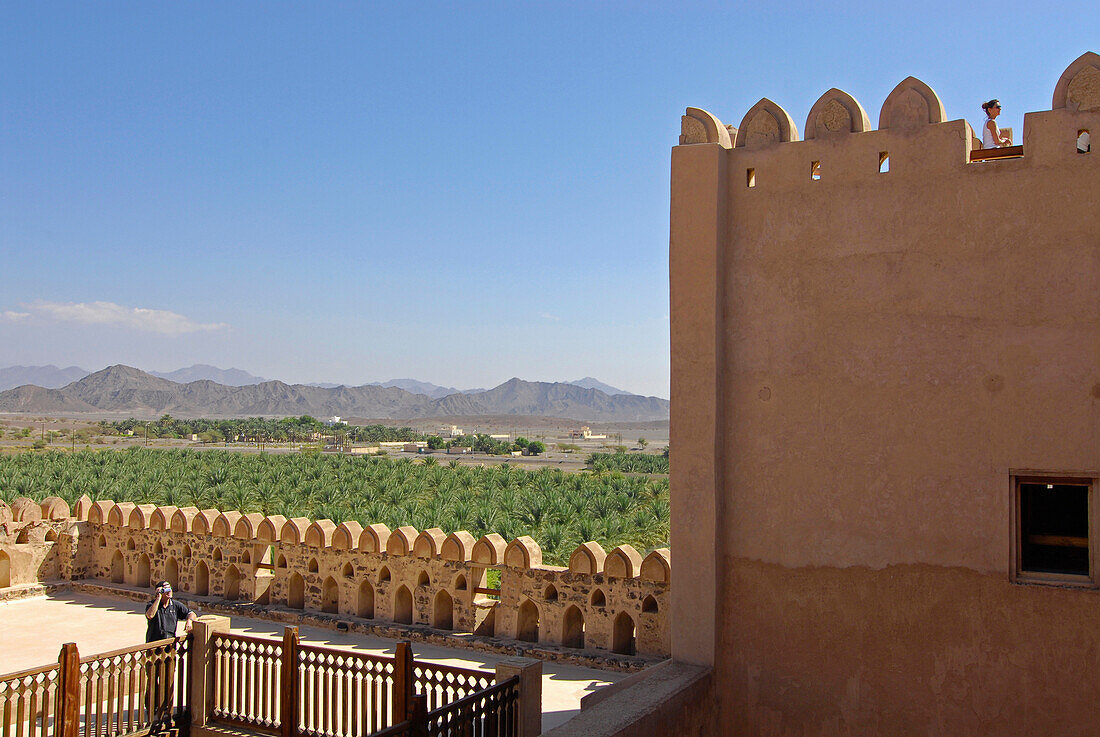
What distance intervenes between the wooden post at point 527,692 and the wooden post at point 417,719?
0.85 meters

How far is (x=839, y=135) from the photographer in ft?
16.4

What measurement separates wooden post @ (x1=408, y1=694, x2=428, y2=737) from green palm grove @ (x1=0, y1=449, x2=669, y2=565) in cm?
836

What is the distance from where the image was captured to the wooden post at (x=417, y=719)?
181 inches

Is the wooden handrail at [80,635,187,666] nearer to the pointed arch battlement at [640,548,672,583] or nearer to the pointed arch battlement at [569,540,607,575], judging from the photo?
the pointed arch battlement at [569,540,607,575]

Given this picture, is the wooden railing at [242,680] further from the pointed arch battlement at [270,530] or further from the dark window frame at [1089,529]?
the dark window frame at [1089,529]

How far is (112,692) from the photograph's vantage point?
607 centimetres

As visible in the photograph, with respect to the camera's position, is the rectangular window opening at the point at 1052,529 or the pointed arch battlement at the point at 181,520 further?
the pointed arch battlement at the point at 181,520

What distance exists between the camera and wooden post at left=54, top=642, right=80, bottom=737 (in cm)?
572

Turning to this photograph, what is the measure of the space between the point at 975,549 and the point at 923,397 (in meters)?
0.87

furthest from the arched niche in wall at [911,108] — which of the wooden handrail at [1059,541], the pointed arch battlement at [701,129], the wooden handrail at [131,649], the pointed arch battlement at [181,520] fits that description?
the pointed arch battlement at [181,520]

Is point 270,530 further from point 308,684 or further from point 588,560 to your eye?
point 588,560

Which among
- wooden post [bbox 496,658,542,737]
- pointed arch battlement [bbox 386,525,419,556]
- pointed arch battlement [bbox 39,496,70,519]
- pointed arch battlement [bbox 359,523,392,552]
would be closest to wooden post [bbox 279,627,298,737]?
wooden post [bbox 496,658,542,737]

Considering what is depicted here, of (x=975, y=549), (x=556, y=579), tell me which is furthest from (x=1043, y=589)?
(x=556, y=579)

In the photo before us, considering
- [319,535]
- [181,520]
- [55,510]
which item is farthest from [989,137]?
[55,510]
